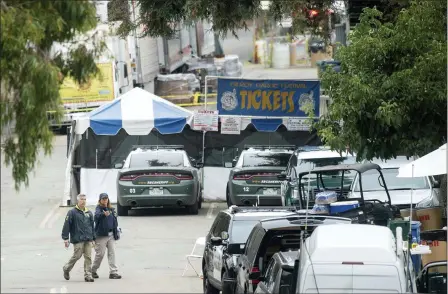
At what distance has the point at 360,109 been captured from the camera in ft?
53.4

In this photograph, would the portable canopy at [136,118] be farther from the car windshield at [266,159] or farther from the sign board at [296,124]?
the sign board at [296,124]

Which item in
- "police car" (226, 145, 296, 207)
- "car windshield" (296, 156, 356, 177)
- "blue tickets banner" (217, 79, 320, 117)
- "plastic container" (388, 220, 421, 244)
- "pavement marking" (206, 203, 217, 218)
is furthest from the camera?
"blue tickets banner" (217, 79, 320, 117)

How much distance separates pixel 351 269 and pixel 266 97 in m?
17.4

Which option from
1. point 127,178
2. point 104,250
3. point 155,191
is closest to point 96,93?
point 127,178

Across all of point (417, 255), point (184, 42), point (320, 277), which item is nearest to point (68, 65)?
point (320, 277)

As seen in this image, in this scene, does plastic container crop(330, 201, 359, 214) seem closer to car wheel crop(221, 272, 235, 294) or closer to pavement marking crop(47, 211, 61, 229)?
car wheel crop(221, 272, 235, 294)

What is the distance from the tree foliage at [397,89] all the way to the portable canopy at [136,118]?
1159 centimetres

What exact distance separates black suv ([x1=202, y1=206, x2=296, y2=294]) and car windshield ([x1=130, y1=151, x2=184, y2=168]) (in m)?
9.33

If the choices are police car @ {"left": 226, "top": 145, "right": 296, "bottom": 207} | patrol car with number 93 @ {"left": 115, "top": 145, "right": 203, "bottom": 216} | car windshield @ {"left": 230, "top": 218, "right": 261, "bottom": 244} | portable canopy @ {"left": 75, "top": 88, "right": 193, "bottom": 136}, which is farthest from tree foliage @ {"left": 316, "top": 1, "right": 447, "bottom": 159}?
portable canopy @ {"left": 75, "top": 88, "right": 193, "bottom": 136}

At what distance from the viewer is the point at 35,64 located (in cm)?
824

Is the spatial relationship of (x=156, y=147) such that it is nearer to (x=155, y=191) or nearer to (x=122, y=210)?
(x=122, y=210)

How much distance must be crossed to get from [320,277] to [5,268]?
389 inches

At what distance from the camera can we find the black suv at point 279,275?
12117 millimetres

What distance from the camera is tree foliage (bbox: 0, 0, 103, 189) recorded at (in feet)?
27.2
